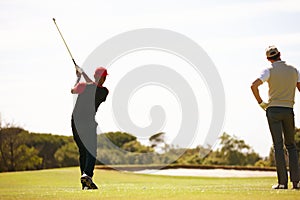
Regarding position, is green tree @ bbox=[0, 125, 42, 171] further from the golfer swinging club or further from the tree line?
the golfer swinging club

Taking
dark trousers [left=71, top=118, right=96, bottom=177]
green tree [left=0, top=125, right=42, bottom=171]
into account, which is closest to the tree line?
green tree [left=0, top=125, right=42, bottom=171]

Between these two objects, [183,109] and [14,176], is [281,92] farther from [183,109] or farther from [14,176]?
[14,176]

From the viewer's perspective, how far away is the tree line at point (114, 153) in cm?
3953

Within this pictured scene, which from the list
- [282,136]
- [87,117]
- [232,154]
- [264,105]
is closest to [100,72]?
[87,117]

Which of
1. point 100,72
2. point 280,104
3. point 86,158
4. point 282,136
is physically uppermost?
point 100,72

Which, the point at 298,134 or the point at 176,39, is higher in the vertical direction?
the point at 176,39

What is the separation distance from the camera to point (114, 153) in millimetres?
40719

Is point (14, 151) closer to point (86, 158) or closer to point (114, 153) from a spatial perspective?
point (114, 153)

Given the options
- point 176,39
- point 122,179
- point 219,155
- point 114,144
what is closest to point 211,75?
point 176,39

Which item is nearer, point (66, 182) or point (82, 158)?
point (82, 158)

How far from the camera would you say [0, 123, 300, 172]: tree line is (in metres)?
39.5

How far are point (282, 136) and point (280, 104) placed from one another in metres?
0.56

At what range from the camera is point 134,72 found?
24344 mm

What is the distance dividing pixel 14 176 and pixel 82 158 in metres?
17.4
